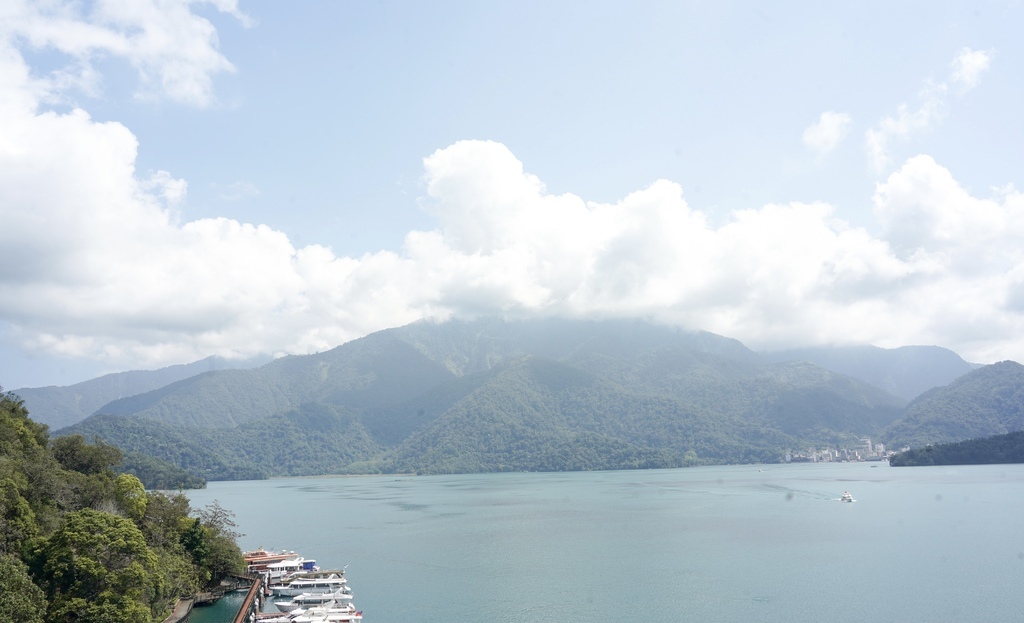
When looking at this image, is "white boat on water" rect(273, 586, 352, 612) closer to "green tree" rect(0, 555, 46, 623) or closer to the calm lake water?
the calm lake water

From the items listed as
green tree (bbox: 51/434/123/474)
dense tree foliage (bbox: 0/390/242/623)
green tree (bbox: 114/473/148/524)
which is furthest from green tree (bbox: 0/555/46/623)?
green tree (bbox: 51/434/123/474)

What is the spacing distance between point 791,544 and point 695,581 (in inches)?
670

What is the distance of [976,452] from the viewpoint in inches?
6496

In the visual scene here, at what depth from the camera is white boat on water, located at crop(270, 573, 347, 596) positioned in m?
45.5

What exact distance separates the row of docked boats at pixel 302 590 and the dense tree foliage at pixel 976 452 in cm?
16996

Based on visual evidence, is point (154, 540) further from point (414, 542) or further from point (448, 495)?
point (448, 495)

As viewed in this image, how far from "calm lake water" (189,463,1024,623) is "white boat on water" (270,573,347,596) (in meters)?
2.01

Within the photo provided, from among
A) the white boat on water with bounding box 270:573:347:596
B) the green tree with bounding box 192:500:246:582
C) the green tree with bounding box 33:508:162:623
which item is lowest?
the white boat on water with bounding box 270:573:347:596

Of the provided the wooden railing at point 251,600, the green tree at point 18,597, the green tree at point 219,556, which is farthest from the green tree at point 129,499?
the green tree at point 18,597

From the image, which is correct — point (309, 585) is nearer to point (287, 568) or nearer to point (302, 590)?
point (302, 590)

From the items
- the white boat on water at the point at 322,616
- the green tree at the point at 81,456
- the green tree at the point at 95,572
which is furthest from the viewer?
the green tree at the point at 81,456

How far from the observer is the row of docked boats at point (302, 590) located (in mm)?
38125

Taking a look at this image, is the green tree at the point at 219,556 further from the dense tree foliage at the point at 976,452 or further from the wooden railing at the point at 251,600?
Result: the dense tree foliage at the point at 976,452

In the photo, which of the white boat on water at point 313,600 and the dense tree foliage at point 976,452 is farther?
the dense tree foliage at point 976,452
